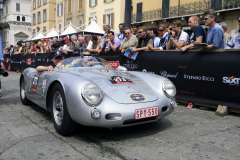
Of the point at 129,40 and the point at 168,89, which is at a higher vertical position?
the point at 129,40

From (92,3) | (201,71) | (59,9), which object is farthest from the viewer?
(59,9)

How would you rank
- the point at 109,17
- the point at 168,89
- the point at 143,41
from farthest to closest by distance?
the point at 109,17 → the point at 143,41 → the point at 168,89

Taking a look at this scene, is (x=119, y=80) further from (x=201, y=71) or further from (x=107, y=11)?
(x=107, y=11)

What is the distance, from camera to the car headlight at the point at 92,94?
289 centimetres

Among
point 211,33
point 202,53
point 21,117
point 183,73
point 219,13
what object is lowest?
point 21,117

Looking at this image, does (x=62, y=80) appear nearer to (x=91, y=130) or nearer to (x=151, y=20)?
(x=91, y=130)

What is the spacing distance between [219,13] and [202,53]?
559 inches

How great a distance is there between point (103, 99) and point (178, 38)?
3344mm

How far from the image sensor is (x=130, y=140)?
9.95 ft

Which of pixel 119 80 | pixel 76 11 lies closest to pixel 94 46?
pixel 119 80

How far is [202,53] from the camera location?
4.80m

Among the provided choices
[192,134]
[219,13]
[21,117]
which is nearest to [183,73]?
[192,134]

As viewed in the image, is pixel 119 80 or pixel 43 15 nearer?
pixel 119 80

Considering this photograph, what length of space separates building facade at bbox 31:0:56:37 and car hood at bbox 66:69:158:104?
35.1 m
